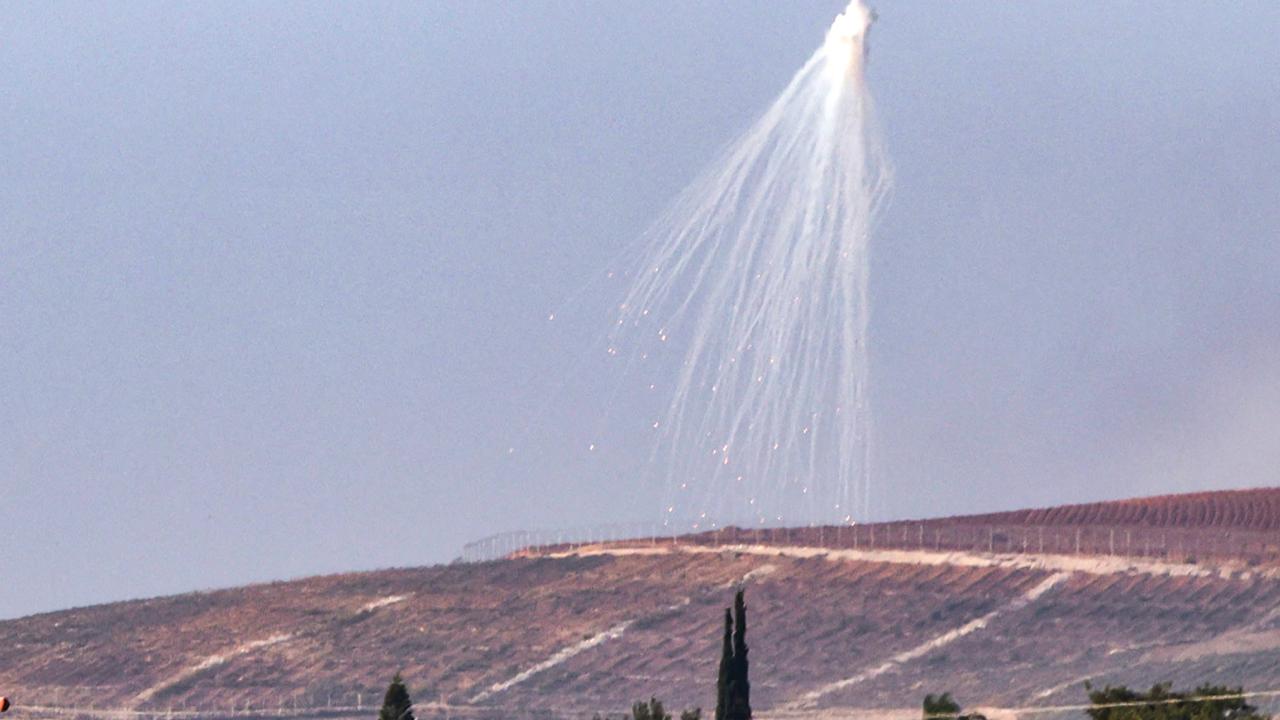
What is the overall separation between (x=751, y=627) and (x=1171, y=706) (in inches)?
1519

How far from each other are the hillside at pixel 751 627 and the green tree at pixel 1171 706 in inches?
729

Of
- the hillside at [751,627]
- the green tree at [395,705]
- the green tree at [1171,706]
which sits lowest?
the green tree at [1171,706]

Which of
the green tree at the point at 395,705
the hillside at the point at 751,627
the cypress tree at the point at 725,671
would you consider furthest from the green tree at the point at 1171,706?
the hillside at the point at 751,627

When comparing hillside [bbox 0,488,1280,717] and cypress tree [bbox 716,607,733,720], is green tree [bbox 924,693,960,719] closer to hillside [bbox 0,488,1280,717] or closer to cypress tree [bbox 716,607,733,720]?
cypress tree [bbox 716,607,733,720]

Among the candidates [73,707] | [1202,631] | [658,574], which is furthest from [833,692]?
[73,707]

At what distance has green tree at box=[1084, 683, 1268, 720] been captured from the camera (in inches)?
2083

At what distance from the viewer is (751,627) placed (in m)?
91.6

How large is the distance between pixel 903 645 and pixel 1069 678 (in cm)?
950

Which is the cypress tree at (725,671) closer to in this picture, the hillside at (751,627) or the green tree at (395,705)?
the green tree at (395,705)

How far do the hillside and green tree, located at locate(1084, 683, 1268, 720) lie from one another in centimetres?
1852

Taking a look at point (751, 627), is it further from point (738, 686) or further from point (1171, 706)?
point (738, 686)

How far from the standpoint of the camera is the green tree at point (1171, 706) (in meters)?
52.9

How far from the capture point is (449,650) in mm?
94750

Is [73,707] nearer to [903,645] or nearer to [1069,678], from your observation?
[903,645]
